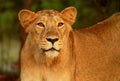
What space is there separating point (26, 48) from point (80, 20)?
2.78 metres

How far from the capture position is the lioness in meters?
7.12

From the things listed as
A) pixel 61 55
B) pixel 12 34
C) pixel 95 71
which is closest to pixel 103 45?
pixel 95 71

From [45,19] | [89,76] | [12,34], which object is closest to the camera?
[45,19]

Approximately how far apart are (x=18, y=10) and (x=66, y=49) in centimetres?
382

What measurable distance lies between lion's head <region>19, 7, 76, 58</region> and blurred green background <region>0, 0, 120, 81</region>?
7.62 feet

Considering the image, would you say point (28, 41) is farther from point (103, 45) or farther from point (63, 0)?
point (63, 0)

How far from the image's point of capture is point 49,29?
23.1 feet

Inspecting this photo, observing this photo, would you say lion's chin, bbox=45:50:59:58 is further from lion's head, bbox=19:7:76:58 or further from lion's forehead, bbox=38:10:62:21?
lion's forehead, bbox=38:10:62:21

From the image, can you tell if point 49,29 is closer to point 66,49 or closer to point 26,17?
point 26,17

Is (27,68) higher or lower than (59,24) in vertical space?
lower

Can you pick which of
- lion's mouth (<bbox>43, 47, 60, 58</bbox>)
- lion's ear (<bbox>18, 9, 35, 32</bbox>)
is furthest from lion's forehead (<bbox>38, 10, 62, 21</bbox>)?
lion's mouth (<bbox>43, 47, 60, 58</bbox>)

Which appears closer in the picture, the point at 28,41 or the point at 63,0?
the point at 28,41

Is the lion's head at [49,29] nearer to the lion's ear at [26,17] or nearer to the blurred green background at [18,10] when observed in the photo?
the lion's ear at [26,17]

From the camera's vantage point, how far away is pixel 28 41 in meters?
7.54
